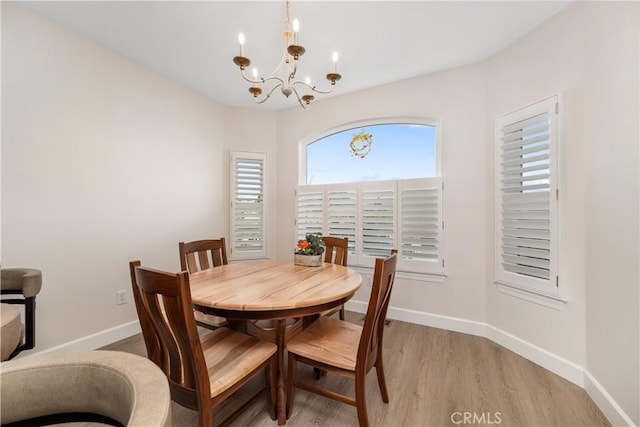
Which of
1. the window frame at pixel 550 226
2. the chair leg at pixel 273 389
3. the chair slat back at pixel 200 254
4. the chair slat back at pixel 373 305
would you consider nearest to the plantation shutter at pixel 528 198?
the window frame at pixel 550 226

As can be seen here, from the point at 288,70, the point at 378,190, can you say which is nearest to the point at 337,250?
the point at 378,190

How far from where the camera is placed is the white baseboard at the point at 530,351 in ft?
5.32

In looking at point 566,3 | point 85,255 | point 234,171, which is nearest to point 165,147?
point 234,171

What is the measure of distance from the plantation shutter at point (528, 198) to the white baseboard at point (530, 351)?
1.65 ft

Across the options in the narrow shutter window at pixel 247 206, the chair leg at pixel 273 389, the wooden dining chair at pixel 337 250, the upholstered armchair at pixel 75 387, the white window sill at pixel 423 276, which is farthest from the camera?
the narrow shutter window at pixel 247 206

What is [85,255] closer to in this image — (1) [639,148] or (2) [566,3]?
(1) [639,148]

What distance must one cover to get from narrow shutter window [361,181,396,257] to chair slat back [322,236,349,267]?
70 centimetres

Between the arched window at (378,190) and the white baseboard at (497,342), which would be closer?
the white baseboard at (497,342)

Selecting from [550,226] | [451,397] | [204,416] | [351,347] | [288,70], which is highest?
[288,70]

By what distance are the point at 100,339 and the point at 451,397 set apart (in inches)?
115

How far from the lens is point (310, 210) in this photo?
3742 millimetres

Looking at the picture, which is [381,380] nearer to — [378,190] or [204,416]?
[204,416]

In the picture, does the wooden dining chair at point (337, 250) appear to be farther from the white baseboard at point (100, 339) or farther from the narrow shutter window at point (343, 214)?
the white baseboard at point (100, 339)

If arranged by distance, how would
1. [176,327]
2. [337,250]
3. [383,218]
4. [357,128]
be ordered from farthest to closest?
[357,128] → [383,218] → [337,250] → [176,327]
